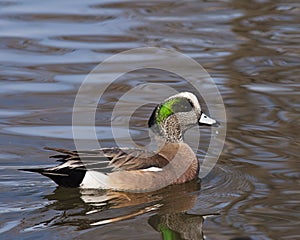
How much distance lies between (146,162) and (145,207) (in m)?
0.60

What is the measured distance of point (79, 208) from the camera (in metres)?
6.75

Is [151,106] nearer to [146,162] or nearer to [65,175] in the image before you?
[146,162]

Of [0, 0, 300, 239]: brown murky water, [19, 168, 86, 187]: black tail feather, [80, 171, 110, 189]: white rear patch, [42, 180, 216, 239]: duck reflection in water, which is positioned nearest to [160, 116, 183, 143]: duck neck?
[0, 0, 300, 239]: brown murky water

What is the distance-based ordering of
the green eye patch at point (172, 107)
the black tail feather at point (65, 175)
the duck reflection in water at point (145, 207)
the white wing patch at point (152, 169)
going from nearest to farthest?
the duck reflection in water at point (145, 207) < the black tail feather at point (65, 175) < the white wing patch at point (152, 169) < the green eye patch at point (172, 107)

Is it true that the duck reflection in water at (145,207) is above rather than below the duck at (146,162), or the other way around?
below

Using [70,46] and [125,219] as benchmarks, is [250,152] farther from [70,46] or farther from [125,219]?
[70,46]

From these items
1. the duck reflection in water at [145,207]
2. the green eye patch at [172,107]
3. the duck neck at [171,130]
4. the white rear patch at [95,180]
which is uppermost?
the green eye patch at [172,107]

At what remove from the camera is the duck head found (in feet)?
25.1

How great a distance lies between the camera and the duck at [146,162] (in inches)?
278

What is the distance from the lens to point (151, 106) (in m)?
9.11

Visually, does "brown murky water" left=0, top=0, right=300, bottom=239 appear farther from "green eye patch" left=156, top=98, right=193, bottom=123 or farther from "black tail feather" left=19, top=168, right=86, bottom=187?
"green eye patch" left=156, top=98, right=193, bottom=123

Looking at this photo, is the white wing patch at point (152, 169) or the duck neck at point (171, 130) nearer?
the white wing patch at point (152, 169)

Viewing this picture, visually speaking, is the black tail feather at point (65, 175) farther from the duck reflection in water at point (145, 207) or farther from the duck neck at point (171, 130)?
the duck neck at point (171, 130)

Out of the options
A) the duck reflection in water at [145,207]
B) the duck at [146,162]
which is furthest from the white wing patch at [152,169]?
the duck reflection in water at [145,207]
